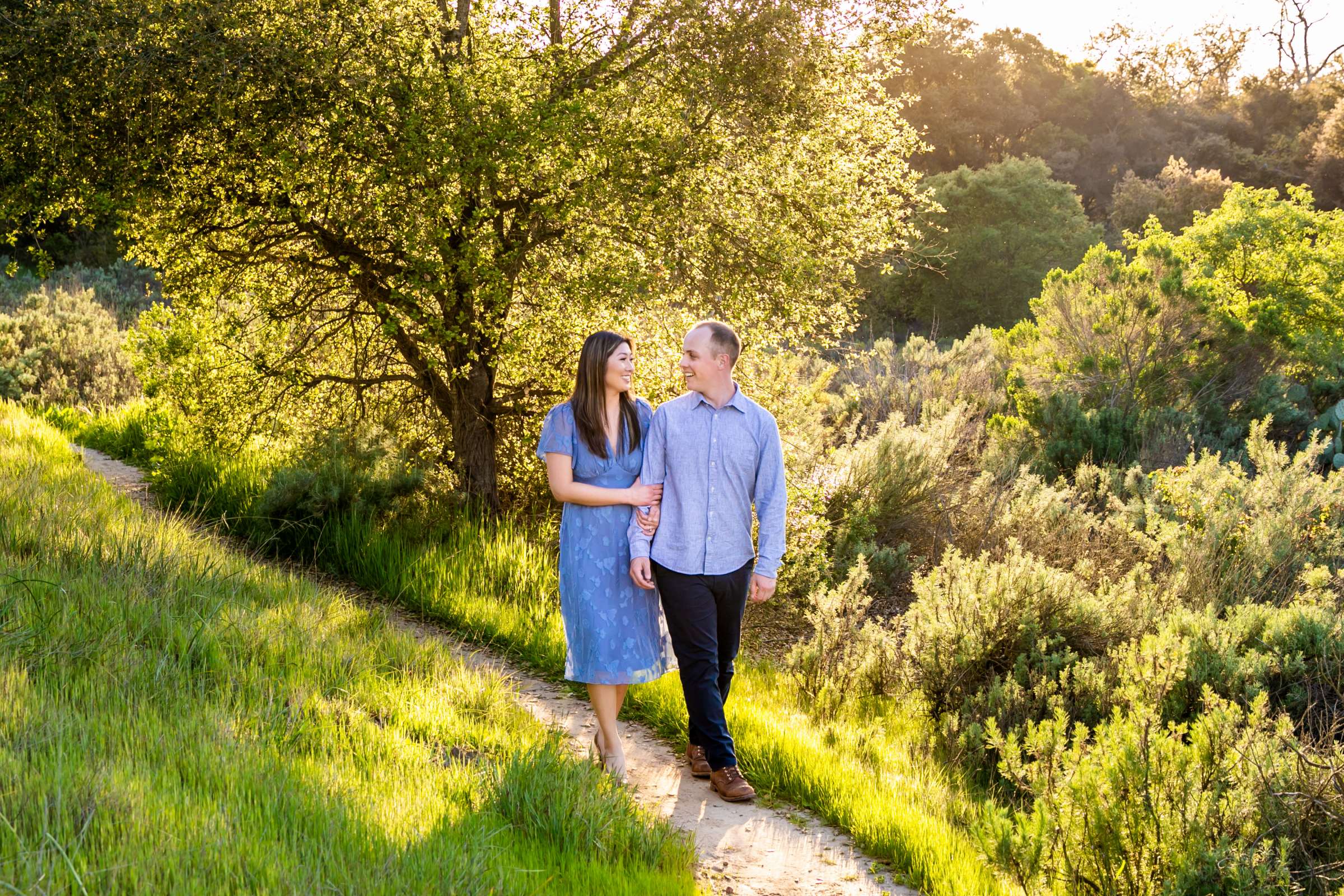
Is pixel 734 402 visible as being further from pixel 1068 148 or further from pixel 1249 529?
pixel 1068 148

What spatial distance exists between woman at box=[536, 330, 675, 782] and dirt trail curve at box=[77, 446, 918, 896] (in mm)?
367

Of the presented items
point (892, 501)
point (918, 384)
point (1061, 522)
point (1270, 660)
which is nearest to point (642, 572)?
point (1270, 660)

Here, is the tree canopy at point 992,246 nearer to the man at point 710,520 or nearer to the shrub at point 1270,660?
the shrub at point 1270,660

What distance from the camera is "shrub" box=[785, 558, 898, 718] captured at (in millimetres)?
6543

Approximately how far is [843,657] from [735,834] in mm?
2774

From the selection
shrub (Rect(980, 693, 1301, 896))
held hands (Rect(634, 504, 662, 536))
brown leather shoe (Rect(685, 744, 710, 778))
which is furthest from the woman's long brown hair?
shrub (Rect(980, 693, 1301, 896))

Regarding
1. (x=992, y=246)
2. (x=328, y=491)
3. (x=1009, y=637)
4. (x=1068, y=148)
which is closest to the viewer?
(x=1009, y=637)

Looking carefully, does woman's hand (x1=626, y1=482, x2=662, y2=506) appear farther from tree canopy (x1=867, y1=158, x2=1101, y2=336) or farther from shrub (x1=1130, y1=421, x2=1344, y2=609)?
tree canopy (x1=867, y1=158, x2=1101, y2=336)

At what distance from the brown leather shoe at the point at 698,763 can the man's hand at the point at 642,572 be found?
916 millimetres

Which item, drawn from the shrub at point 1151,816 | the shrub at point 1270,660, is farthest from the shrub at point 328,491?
the shrub at point 1270,660

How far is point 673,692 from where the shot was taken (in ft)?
18.1

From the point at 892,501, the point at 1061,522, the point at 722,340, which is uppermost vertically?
the point at 722,340

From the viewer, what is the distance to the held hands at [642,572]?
4336 millimetres

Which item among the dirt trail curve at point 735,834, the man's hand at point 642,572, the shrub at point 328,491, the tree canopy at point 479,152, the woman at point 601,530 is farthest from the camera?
the shrub at point 328,491
